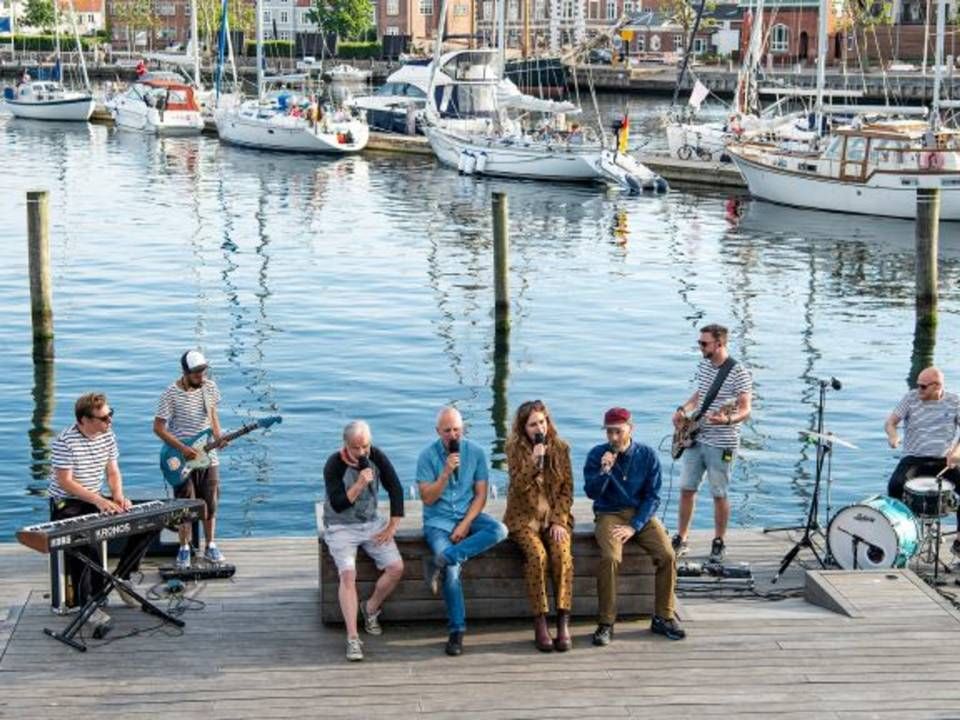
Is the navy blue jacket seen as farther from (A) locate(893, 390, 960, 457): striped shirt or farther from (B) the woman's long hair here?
(A) locate(893, 390, 960, 457): striped shirt

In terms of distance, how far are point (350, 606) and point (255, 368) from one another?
17932 mm

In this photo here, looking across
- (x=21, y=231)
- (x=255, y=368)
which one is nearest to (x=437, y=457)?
(x=255, y=368)

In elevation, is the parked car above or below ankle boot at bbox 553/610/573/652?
above

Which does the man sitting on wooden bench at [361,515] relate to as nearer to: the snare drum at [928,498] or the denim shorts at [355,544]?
the denim shorts at [355,544]

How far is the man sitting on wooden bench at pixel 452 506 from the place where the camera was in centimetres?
1191

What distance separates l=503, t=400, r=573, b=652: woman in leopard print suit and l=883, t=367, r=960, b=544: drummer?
3.53 meters

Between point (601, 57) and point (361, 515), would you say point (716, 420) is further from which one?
point (601, 57)

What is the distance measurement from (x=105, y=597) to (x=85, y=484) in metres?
0.82

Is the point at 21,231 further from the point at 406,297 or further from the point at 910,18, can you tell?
the point at 910,18

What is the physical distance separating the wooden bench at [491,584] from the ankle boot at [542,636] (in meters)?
0.34

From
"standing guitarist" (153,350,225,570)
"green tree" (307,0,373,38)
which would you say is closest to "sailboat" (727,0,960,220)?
"standing guitarist" (153,350,225,570)

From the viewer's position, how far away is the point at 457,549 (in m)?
11.9

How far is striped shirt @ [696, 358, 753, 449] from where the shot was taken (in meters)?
14.1

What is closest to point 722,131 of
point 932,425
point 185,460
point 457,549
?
point 932,425
